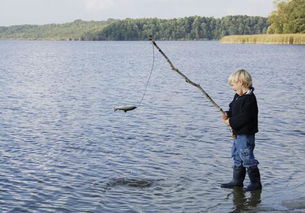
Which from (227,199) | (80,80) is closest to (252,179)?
(227,199)

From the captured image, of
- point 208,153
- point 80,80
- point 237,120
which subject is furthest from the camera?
point 80,80

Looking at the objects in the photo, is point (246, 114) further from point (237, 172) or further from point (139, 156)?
point (139, 156)

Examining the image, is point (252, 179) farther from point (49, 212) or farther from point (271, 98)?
point (271, 98)

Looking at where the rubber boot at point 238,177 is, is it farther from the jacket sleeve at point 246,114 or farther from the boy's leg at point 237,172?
the jacket sleeve at point 246,114

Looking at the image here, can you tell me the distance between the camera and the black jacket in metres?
9.14

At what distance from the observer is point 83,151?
14.2m

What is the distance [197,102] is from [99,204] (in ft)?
51.0

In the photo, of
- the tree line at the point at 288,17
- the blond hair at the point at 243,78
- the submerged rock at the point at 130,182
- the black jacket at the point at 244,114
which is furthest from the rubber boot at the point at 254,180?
the tree line at the point at 288,17

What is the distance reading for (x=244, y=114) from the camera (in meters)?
9.16

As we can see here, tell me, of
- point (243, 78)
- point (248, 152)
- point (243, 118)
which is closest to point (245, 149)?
point (248, 152)

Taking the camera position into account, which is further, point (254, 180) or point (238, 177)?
point (238, 177)

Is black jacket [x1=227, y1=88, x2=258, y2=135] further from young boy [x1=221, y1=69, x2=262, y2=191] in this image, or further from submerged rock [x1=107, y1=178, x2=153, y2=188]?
submerged rock [x1=107, y1=178, x2=153, y2=188]

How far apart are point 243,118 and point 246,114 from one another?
82mm

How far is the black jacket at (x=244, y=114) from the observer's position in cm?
914
